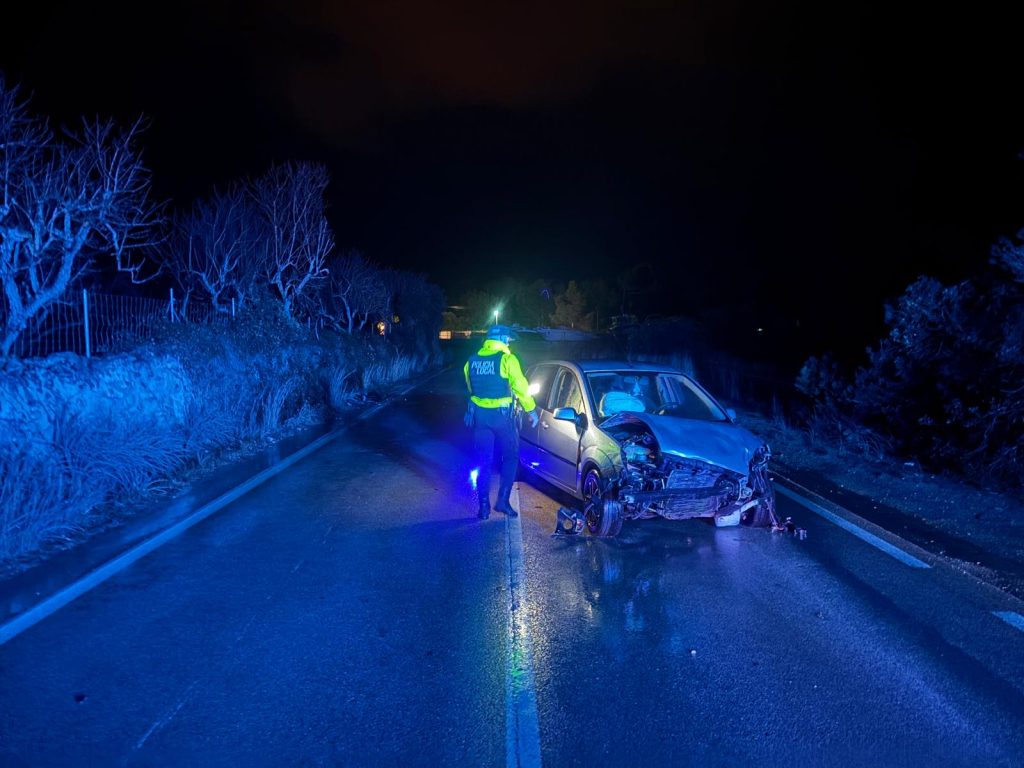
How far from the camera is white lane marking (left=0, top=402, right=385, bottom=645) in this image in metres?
5.17

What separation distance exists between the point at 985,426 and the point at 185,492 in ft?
34.2

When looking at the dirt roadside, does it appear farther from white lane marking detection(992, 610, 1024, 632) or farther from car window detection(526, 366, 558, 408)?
car window detection(526, 366, 558, 408)

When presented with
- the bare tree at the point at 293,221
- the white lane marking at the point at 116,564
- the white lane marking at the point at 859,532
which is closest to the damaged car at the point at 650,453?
the white lane marking at the point at 859,532

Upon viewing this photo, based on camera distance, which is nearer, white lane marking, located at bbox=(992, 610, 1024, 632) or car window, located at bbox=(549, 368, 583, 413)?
white lane marking, located at bbox=(992, 610, 1024, 632)

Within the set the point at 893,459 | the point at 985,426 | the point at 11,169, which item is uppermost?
the point at 11,169

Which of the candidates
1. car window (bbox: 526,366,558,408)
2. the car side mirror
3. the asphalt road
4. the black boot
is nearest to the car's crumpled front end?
the asphalt road

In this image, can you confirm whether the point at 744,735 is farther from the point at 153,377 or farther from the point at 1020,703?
the point at 153,377

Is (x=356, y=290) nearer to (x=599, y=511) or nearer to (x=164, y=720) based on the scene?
(x=599, y=511)

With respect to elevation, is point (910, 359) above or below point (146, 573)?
above

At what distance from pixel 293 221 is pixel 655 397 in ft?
58.9

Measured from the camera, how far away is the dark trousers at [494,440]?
802 cm

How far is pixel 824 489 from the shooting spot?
31.3 ft

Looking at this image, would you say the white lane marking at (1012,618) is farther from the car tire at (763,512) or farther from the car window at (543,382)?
the car window at (543,382)

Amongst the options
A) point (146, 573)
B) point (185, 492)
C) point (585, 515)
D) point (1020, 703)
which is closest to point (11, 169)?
point (185, 492)
